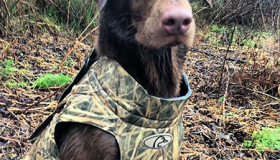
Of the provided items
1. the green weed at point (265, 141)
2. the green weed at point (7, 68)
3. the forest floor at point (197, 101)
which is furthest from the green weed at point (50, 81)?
the green weed at point (265, 141)

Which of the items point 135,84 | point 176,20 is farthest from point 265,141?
point 176,20

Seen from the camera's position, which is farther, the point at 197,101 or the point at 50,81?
the point at 197,101

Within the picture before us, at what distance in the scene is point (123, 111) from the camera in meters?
1.61

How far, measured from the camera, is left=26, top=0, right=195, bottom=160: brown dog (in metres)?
1.61

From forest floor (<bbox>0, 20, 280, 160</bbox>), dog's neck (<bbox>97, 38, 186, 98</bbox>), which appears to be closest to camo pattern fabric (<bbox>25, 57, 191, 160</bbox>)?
dog's neck (<bbox>97, 38, 186, 98</bbox>)

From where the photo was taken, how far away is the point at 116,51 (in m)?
1.88

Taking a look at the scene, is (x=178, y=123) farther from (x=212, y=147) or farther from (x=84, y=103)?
(x=212, y=147)

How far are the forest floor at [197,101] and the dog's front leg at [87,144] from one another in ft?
4.28

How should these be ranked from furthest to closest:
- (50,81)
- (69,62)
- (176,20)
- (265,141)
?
(69,62), (50,81), (265,141), (176,20)

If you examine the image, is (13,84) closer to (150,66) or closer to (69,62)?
(69,62)

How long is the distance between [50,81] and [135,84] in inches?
108

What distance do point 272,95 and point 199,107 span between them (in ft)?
4.11

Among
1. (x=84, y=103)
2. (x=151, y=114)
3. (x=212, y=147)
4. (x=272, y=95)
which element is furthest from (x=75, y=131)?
(x=272, y=95)

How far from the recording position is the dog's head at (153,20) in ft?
4.97
